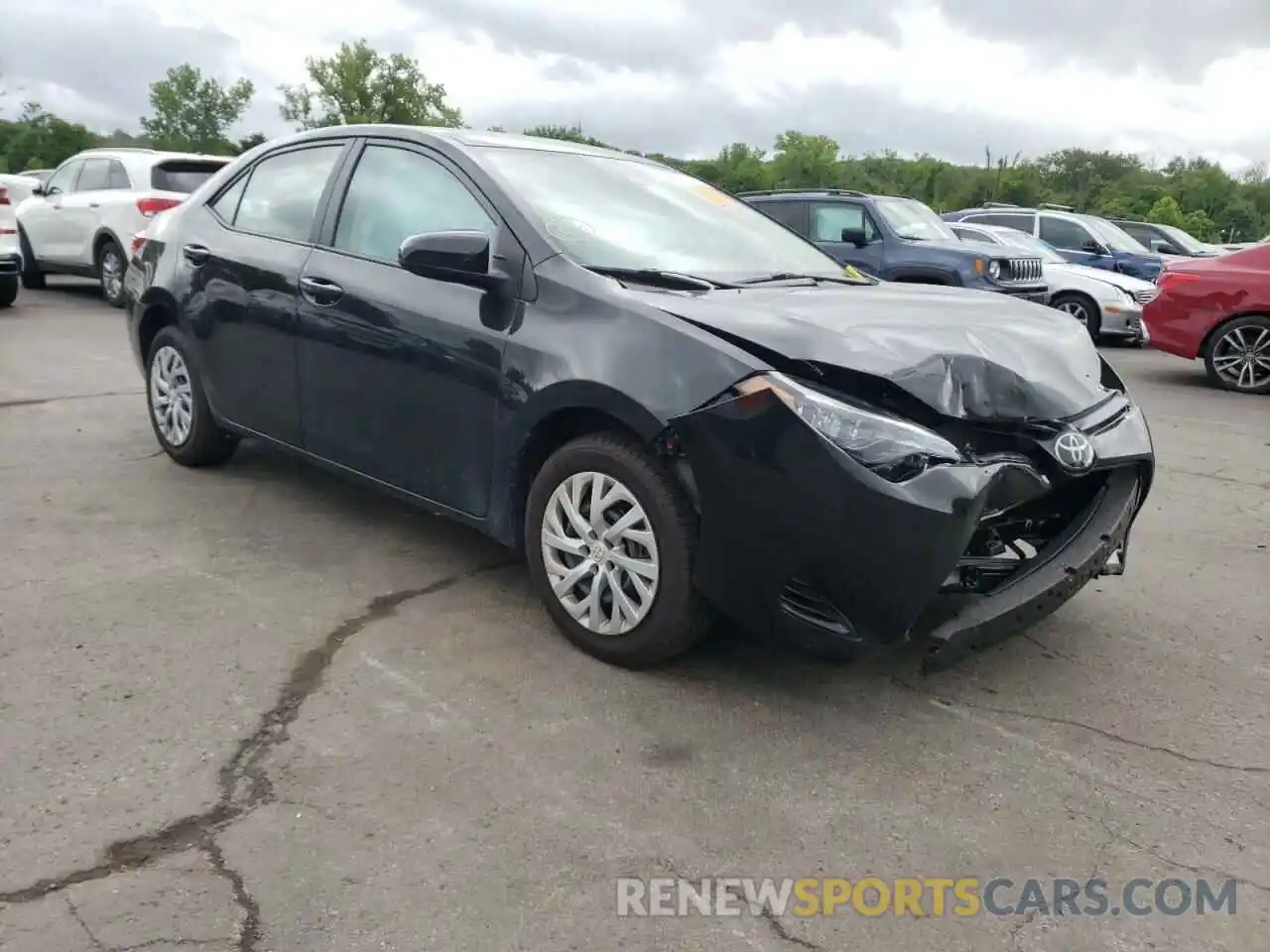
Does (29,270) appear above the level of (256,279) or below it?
below

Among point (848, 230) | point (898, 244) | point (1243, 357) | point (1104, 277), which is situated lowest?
point (1243, 357)

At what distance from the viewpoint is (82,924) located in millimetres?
2258

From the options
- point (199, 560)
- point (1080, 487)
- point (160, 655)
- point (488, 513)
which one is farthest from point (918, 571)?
point (199, 560)

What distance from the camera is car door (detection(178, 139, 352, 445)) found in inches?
181

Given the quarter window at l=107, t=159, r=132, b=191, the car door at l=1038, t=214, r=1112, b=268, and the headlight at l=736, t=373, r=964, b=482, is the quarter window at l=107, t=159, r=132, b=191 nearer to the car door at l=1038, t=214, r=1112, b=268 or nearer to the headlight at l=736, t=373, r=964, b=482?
the headlight at l=736, t=373, r=964, b=482

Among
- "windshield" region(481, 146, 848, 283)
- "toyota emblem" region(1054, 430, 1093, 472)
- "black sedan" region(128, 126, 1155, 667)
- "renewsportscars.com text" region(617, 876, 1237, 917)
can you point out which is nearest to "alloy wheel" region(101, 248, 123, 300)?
"black sedan" region(128, 126, 1155, 667)

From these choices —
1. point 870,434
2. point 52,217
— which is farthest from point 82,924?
point 52,217

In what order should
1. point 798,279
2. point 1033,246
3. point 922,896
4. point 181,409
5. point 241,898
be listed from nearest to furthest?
1. point 241,898
2. point 922,896
3. point 798,279
4. point 181,409
5. point 1033,246

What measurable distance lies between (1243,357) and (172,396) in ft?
29.4

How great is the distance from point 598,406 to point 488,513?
71 cm

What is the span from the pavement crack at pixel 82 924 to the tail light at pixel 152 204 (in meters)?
10.4

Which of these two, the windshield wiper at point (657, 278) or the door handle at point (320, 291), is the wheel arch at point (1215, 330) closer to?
the windshield wiper at point (657, 278)

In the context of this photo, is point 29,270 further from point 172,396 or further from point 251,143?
point 251,143

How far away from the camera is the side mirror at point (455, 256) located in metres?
3.58
